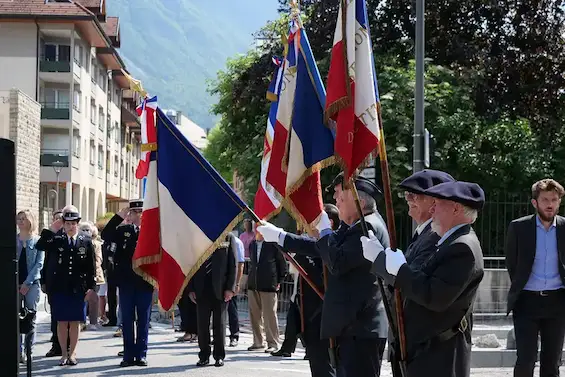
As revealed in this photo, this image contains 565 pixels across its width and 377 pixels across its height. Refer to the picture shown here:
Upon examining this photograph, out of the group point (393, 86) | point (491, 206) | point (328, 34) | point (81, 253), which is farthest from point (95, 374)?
point (328, 34)

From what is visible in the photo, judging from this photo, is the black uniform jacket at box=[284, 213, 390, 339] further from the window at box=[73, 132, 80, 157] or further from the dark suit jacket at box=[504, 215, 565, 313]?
the window at box=[73, 132, 80, 157]

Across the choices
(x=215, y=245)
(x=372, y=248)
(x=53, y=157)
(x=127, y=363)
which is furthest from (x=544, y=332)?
(x=53, y=157)

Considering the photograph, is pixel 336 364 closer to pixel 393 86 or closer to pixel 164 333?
pixel 164 333

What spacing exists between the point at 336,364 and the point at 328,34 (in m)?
20.1

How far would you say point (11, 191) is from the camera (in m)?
4.43

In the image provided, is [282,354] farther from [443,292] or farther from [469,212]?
[443,292]

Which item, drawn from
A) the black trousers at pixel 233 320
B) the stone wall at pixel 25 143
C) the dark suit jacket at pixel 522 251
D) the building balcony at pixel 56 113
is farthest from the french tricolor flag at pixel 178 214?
the building balcony at pixel 56 113

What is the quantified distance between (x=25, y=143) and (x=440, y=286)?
36931 mm

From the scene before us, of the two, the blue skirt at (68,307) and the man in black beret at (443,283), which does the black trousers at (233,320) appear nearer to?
the blue skirt at (68,307)

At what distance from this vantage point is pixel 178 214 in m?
8.80

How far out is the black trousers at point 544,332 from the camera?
26.0ft

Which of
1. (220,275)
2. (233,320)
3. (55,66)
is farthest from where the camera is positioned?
(55,66)

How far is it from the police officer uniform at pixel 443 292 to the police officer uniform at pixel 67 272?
23.2 ft

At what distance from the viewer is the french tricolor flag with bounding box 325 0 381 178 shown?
6.05m
